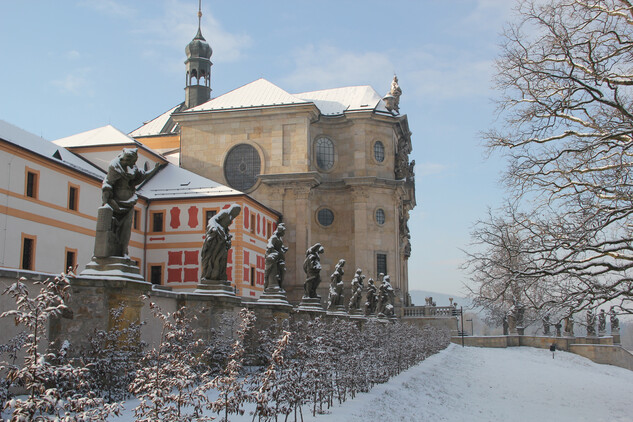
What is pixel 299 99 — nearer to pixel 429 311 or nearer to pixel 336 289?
pixel 429 311

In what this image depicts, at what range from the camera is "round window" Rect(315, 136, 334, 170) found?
183 ft

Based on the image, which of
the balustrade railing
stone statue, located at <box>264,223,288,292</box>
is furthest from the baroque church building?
stone statue, located at <box>264,223,288,292</box>

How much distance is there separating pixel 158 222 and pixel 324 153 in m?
18.0

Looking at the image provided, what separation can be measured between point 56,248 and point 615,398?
2671cm

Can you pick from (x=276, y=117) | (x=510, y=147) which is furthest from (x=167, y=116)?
(x=510, y=147)

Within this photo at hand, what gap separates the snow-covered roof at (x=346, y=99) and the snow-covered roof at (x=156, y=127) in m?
14.8

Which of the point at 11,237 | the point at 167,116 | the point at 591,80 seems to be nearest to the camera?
the point at 591,80

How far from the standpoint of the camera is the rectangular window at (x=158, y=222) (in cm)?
4297

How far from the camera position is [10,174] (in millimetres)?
30859

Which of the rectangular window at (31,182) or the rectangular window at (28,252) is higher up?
the rectangular window at (31,182)

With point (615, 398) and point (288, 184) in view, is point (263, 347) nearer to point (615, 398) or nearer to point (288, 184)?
point (615, 398)

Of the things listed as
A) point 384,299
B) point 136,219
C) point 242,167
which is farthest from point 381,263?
point 136,219

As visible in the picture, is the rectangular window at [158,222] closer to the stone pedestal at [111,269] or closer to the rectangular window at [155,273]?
the rectangular window at [155,273]

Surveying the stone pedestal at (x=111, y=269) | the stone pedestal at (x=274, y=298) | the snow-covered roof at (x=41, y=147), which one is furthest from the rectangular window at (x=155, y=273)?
the stone pedestal at (x=111, y=269)
